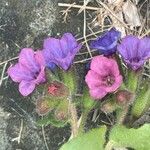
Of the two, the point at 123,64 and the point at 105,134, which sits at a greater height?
the point at 123,64

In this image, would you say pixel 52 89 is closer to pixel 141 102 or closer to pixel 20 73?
pixel 20 73

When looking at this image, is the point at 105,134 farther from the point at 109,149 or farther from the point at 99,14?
the point at 99,14

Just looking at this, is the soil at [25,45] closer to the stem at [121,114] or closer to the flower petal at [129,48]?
the stem at [121,114]

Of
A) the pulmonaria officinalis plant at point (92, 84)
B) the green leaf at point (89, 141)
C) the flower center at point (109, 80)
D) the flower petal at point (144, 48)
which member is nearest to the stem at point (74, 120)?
the pulmonaria officinalis plant at point (92, 84)

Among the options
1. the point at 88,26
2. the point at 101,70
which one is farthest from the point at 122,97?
the point at 88,26

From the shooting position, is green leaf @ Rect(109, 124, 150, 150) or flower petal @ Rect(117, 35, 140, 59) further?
green leaf @ Rect(109, 124, 150, 150)

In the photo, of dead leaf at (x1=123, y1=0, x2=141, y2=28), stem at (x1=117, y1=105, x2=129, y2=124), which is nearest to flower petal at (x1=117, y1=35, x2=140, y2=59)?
stem at (x1=117, y1=105, x2=129, y2=124)

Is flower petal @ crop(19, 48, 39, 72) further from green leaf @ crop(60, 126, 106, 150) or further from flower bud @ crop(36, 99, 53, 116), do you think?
green leaf @ crop(60, 126, 106, 150)
